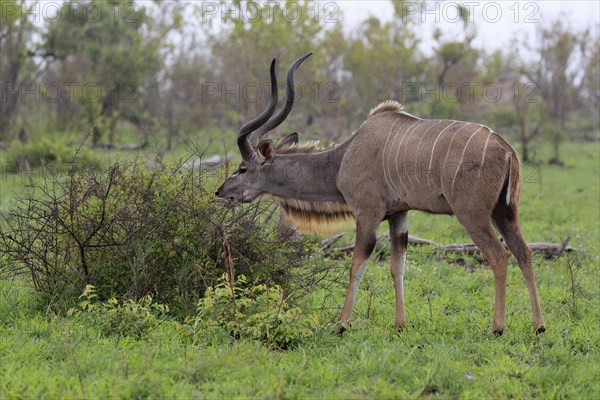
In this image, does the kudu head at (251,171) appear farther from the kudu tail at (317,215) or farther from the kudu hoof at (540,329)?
the kudu hoof at (540,329)

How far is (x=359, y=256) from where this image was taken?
4453mm

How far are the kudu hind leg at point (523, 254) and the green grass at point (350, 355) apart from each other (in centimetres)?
13

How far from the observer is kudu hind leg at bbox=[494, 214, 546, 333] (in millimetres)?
4254

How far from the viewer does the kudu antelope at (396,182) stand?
4.14 metres

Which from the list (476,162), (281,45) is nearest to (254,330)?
(476,162)

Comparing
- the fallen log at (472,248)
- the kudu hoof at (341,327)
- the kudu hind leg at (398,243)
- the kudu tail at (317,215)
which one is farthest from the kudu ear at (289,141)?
the kudu hoof at (341,327)

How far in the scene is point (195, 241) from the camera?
4484 millimetres

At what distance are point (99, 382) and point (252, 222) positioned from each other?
1.75 meters

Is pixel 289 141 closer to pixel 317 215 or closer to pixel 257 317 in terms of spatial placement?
pixel 317 215

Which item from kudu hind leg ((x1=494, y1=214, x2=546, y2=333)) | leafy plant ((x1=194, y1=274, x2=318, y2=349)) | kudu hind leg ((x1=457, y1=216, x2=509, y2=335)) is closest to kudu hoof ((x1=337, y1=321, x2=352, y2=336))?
leafy plant ((x1=194, y1=274, x2=318, y2=349))

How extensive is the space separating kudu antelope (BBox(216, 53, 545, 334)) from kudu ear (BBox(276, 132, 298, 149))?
9 cm

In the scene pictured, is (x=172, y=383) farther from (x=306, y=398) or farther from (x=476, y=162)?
(x=476, y=162)

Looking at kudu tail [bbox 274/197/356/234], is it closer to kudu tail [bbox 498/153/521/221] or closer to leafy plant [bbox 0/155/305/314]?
leafy plant [bbox 0/155/305/314]

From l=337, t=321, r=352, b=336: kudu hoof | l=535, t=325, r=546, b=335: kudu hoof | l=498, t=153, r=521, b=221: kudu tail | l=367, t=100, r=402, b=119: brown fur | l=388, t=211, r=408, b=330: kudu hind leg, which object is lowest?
l=535, t=325, r=546, b=335: kudu hoof
